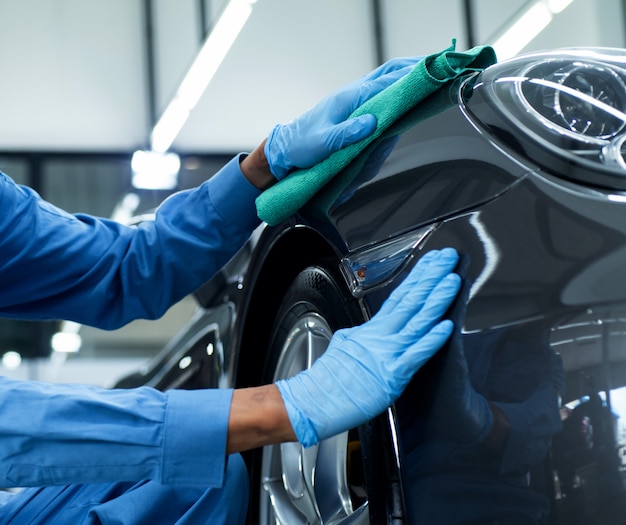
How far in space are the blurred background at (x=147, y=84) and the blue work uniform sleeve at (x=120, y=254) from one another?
6.81 m

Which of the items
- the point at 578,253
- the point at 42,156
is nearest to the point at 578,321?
the point at 578,253

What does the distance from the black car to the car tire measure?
0.01 metres

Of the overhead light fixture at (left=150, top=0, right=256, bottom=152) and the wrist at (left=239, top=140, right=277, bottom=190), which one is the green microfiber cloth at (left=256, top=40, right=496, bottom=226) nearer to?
the wrist at (left=239, top=140, right=277, bottom=190)

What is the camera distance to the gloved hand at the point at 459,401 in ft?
3.02

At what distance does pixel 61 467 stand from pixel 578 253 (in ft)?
2.33

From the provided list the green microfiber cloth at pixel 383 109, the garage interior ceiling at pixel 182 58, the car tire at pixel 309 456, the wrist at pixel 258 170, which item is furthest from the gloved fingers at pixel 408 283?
the garage interior ceiling at pixel 182 58

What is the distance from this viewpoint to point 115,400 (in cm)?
112

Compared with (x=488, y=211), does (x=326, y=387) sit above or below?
below

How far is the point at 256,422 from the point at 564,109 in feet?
1.79

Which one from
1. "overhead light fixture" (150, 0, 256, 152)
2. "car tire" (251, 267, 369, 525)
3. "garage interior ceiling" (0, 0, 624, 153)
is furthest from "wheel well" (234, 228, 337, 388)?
"garage interior ceiling" (0, 0, 624, 153)

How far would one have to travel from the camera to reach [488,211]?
945 millimetres

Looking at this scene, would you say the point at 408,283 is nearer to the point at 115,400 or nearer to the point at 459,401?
the point at 459,401

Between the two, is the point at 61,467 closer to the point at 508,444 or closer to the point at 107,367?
the point at 508,444

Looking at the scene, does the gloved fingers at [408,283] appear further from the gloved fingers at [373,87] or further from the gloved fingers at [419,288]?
the gloved fingers at [373,87]
